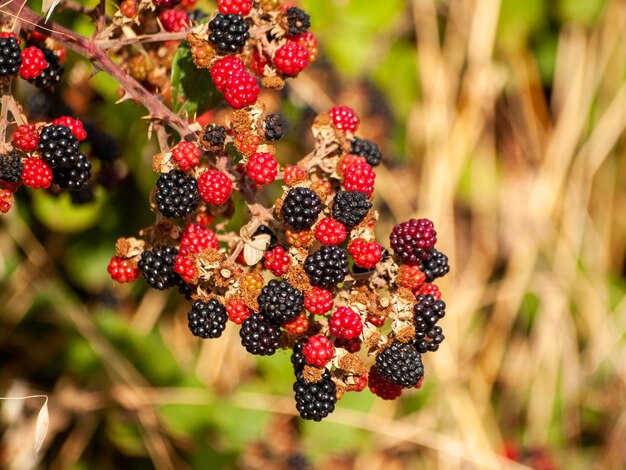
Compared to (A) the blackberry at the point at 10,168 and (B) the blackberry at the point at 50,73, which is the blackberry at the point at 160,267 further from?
(B) the blackberry at the point at 50,73

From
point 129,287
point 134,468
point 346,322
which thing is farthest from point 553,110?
point 346,322

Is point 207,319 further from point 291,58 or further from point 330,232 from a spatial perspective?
point 291,58

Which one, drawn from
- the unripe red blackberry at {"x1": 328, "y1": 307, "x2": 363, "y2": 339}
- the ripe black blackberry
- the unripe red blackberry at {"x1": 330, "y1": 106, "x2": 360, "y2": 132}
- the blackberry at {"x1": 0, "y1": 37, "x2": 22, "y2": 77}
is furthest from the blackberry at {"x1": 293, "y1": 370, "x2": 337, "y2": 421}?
the blackberry at {"x1": 0, "y1": 37, "x2": 22, "y2": 77}

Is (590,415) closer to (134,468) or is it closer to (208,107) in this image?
(134,468)

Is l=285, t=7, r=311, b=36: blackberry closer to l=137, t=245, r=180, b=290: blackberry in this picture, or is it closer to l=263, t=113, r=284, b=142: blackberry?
l=263, t=113, r=284, b=142: blackberry

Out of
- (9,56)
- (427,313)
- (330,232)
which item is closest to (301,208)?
(330,232)
